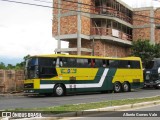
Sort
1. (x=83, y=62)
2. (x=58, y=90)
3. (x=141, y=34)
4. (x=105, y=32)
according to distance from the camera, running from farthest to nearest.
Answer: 1. (x=141, y=34)
2. (x=105, y=32)
3. (x=83, y=62)
4. (x=58, y=90)

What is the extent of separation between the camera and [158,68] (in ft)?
118

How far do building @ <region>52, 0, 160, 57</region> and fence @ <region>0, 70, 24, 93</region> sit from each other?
13.1m

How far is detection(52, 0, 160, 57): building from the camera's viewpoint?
43781mm

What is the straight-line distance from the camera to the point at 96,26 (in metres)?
46.9

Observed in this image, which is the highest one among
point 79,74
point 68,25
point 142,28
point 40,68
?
point 142,28

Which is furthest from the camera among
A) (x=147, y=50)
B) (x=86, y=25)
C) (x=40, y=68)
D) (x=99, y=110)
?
(x=147, y=50)

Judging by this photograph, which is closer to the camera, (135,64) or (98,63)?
(98,63)

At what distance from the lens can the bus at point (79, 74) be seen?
85.4 feet

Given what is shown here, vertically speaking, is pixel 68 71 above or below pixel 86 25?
below

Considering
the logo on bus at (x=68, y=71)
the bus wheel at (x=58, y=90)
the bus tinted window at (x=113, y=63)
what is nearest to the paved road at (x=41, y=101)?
the bus wheel at (x=58, y=90)

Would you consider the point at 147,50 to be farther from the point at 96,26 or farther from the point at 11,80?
the point at 11,80

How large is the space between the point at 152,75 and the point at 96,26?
13141 millimetres

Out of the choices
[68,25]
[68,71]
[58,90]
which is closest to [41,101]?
[58,90]

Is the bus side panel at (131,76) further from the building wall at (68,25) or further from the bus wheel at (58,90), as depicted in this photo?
the building wall at (68,25)
